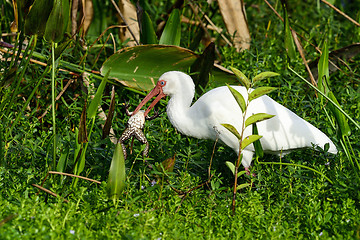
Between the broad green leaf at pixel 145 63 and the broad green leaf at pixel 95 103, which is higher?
the broad green leaf at pixel 95 103

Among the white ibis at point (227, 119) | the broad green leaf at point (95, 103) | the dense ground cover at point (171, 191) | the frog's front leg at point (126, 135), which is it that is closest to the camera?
the dense ground cover at point (171, 191)

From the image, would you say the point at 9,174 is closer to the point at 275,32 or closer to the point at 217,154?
the point at 217,154

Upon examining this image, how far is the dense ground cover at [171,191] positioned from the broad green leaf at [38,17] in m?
0.60

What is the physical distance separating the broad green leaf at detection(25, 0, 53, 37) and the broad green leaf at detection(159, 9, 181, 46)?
5.28 feet

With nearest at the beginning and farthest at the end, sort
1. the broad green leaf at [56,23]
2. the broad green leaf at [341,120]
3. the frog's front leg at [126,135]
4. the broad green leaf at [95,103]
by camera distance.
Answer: the broad green leaf at [95,103] < the broad green leaf at [56,23] < the broad green leaf at [341,120] < the frog's front leg at [126,135]

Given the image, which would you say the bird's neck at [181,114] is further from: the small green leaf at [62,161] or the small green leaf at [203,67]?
the small green leaf at [62,161]

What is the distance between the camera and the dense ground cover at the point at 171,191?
2617mm

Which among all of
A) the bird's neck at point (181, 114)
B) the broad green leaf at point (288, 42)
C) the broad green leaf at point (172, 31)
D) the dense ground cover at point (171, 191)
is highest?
the broad green leaf at point (288, 42)

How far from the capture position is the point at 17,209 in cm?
260

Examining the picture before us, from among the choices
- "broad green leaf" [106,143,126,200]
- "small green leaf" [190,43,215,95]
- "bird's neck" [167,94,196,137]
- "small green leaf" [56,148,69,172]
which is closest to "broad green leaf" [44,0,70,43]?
"small green leaf" [56,148,69,172]

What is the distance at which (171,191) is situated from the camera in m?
3.19

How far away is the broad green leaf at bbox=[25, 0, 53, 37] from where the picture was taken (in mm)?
3014

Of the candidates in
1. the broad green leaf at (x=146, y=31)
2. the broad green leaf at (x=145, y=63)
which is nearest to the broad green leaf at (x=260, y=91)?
the broad green leaf at (x=145, y=63)

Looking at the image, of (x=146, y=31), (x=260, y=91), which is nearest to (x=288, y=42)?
(x=260, y=91)
